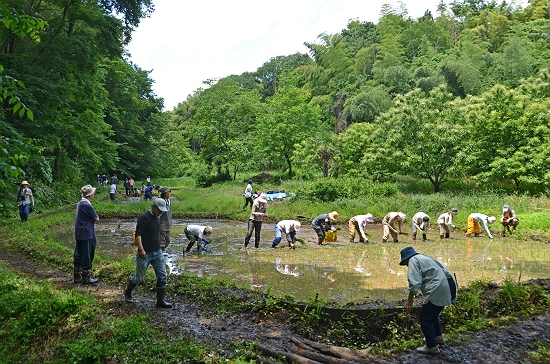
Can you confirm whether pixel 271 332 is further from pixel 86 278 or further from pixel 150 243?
pixel 86 278

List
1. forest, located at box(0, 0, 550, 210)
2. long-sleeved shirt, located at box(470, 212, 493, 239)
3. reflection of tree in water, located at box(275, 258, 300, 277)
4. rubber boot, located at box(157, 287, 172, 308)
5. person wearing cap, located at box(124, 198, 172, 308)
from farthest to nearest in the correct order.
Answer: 1. forest, located at box(0, 0, 550, 210)
2. long-sleeved shirt, located at box(470, 212, 493, 239)
3. reflection of tree in water, located at box(275, 258, 300, 277)
4. rubber boot, located at box(157, 287, 172, 308)
5. person wearing cap, located at box(124, 198, 172, 308)

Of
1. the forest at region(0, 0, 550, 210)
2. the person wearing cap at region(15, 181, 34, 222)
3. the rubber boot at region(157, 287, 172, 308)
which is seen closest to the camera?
the rubber boot at region(157, 287, 172, 308)

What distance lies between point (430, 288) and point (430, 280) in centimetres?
10

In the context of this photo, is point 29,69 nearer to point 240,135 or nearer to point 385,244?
point 385,244

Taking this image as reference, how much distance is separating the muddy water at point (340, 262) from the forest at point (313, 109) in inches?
187

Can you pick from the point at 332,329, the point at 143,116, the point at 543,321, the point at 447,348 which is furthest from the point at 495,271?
the point at 143,116

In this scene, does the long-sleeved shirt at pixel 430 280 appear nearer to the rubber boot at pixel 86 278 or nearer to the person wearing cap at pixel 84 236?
the person wearing cap at pixel 84 236

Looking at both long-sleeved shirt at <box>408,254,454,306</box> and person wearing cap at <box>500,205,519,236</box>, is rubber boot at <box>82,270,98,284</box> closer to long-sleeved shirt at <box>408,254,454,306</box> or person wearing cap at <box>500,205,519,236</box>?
long-sleeved shirt at <box>408,254,454,306</box>

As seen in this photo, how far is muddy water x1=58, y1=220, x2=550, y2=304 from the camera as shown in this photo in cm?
809

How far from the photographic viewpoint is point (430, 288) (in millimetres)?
5059

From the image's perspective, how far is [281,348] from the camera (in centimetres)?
517

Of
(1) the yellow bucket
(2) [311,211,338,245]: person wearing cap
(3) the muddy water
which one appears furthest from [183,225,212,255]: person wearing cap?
(1) the yellow bucket

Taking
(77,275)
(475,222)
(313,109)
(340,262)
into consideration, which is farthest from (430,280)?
(313,109)

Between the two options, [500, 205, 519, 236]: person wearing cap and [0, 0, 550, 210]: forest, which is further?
[0, 0, 550, 210]: forest
